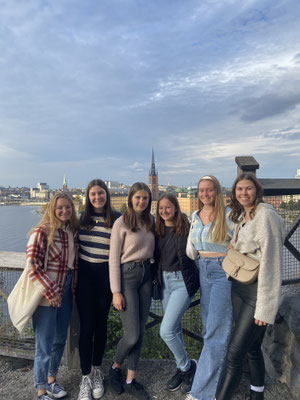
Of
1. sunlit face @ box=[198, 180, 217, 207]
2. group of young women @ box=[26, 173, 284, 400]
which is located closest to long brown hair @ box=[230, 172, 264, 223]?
group of young women @ box=[26, 173, 284, 400]

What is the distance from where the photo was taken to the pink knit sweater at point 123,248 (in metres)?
2.01

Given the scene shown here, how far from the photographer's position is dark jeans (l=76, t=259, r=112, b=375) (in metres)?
2.06

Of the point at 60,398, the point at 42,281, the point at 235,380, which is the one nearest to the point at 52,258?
the point at 42,281

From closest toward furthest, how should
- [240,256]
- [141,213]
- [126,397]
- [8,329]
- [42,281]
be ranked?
[240,256] < [42,281] < [126,397] < [141,213] < [8,329]

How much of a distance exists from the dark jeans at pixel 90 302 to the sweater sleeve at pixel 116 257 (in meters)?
0.11

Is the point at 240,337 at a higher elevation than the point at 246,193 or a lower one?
lower

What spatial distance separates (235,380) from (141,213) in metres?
1.19

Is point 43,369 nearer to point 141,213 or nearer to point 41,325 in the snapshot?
point 41,325

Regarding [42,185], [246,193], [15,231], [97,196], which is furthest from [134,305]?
[42,185]

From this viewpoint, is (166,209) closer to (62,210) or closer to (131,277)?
(131,277)

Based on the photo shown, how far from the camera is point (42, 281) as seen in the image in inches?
74.9

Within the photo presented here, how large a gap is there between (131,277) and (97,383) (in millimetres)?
798

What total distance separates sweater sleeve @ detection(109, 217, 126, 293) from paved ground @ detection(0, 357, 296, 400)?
2.58 feet

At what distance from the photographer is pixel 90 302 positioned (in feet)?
6.79
